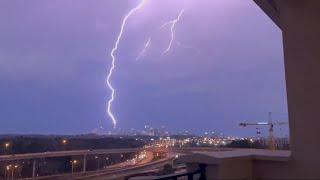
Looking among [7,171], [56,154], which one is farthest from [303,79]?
[56,154]

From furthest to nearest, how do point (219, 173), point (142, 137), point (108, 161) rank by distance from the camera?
point (142, 137) → point (108, 161) → point (219, 173)

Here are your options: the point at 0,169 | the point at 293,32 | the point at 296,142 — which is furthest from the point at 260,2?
the point at 0,169

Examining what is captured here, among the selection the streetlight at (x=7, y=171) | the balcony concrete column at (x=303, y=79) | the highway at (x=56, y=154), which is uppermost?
the balcony concrete column at (x=303, y=79)

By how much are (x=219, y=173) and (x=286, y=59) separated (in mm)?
1099

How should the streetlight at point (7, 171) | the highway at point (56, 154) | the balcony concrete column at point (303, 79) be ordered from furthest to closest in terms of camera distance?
1. the streetlight at point (7, 171)
2. the highway at point (56, 154)
3. the balcony concrete column at point (303, 79)

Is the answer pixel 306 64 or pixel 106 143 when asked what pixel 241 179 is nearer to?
pixel 306 64

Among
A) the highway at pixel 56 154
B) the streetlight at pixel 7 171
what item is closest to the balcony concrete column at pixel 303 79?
the highway at pixel 56 154

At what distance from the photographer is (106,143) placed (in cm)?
4291

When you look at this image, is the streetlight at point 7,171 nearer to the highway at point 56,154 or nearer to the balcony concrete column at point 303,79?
the highway at point 56,154

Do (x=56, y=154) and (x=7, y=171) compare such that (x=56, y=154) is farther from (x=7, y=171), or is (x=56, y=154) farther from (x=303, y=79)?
(x=303, y=79)

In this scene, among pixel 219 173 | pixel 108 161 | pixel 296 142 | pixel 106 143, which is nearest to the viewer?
pixel 219 173

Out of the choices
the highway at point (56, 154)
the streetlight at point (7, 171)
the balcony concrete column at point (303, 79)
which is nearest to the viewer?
the balcony concrete column at point (303, 79)

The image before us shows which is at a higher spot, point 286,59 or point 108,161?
point 286,59

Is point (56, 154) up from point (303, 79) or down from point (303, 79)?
down
